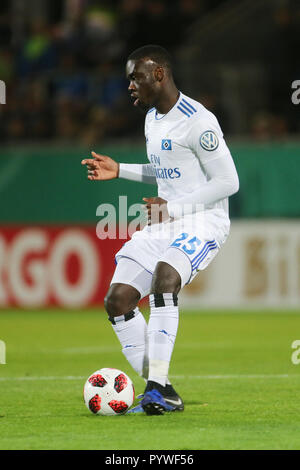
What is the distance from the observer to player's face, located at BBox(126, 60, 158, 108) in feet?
22.0

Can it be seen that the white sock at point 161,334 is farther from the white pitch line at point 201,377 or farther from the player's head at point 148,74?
the white pitch line at point 201,377

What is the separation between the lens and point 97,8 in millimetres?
18875

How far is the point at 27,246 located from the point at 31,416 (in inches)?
377

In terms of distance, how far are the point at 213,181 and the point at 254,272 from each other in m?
8.81

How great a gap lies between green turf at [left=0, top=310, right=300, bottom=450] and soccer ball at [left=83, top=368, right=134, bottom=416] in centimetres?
A: 9

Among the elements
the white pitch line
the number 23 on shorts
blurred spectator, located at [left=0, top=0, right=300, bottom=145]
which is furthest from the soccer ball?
blurred spectator, located at [left=0, top=0, right=300, bottom=145]

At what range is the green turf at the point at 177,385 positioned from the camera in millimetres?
5520

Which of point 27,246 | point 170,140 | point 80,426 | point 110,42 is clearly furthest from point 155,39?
point 80,426

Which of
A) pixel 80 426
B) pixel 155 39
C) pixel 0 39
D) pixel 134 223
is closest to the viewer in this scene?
pixel 80 426

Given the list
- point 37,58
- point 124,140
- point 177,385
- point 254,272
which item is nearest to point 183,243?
point 177,385

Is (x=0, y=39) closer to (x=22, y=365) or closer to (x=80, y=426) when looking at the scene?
(x=22, y=365)

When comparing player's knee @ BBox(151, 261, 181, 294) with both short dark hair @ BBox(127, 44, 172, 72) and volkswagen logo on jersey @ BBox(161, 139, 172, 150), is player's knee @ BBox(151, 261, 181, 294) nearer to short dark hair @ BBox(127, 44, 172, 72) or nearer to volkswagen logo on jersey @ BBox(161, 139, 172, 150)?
volkswagen logo on jersey @ BBox(161, 139, 172, 150)

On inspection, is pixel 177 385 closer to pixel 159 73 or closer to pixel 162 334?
pixel 162 334

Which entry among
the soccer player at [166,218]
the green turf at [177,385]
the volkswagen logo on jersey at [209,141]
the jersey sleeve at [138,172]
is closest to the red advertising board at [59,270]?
the green turf at [177,385]
